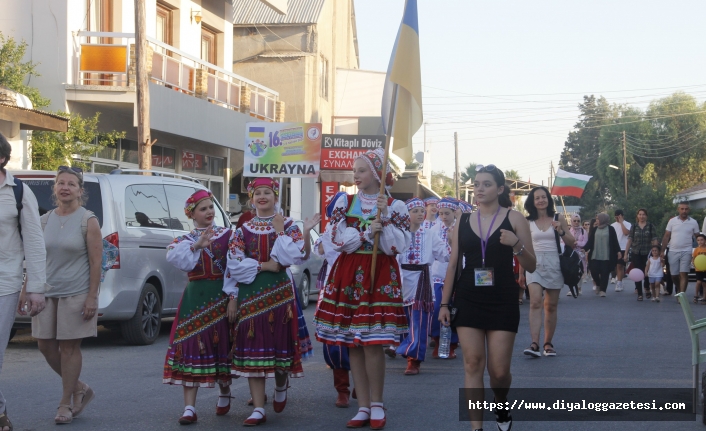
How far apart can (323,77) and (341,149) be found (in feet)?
35.3

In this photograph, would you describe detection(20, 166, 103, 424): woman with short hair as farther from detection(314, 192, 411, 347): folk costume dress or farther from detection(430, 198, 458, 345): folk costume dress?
detection(430, 198, 458, 345): folk costume dress

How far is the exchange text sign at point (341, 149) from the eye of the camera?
85.0 ft

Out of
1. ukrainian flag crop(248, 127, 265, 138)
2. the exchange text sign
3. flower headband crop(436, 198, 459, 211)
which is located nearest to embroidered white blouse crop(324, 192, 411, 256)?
flower headband crop(436, 198, 459, 211)

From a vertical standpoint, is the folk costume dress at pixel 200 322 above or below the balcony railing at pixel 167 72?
below

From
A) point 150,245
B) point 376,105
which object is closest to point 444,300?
point 150,245

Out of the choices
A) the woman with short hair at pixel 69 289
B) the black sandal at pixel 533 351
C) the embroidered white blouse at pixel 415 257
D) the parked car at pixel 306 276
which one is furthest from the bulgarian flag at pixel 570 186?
the woman with short hair at pixel 69 289

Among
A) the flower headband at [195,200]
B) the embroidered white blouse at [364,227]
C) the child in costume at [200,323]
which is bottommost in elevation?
the child in costume at [200,323]

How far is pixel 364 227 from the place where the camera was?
668 centimetres

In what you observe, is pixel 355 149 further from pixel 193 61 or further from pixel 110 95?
pixel 110 95

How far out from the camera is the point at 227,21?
28.0 meters

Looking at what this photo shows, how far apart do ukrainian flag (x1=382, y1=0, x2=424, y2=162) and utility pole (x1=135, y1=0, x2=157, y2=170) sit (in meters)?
10.8

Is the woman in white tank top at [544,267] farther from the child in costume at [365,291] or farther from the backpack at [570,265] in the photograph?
the child in costume at [365,291]

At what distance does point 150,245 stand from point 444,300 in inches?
243

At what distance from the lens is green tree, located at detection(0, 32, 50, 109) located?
58.1 ft
